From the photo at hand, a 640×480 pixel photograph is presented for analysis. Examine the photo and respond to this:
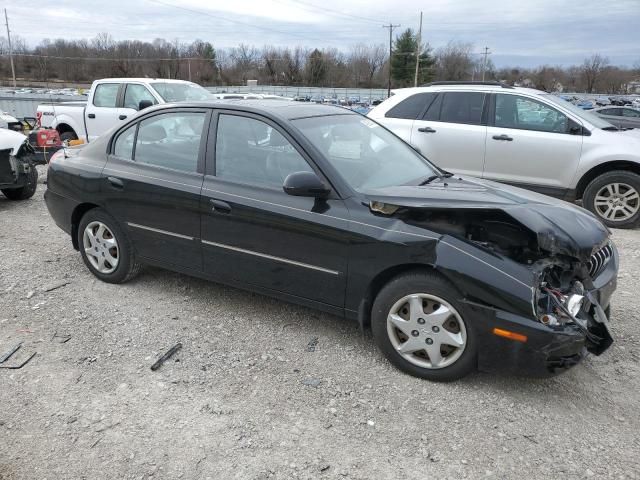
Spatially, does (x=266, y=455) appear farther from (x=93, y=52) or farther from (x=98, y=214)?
(x=93, y=52)

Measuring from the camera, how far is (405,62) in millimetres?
84125

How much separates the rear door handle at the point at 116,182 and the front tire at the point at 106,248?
303 mm

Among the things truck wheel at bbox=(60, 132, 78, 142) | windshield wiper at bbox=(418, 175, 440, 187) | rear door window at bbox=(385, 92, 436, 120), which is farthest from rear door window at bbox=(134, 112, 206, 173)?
truck wheel at bbox=(60, 132, 78, 142)

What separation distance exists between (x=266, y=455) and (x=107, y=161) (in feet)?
9.84

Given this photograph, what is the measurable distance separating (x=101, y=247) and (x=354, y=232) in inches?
99.7

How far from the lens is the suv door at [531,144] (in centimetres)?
703

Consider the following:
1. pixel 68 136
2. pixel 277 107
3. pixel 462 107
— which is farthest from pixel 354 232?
pixel 68 136

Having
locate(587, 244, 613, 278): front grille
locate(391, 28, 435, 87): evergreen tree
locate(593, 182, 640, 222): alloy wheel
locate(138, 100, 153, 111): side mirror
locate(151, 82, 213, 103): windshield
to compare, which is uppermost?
locate(391, 28, 435, 87): evergreen tree

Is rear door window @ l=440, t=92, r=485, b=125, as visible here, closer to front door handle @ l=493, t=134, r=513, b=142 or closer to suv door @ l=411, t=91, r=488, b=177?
suv door @ l=411, t=91, r=488, b=177

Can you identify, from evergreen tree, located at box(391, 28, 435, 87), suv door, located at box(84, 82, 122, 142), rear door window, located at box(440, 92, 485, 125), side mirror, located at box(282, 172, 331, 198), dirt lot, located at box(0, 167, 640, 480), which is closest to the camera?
dirt lot, located at box(0, 167, 640, 480)

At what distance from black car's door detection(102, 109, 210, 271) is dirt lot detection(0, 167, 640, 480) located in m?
0.55

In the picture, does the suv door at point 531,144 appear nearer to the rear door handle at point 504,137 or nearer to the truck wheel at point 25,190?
the rear door handle at point 504,137

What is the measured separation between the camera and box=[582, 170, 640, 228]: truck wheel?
22.4 feet

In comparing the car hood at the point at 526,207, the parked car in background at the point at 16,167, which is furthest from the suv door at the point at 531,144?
the parked car in background at the point at 16,167
